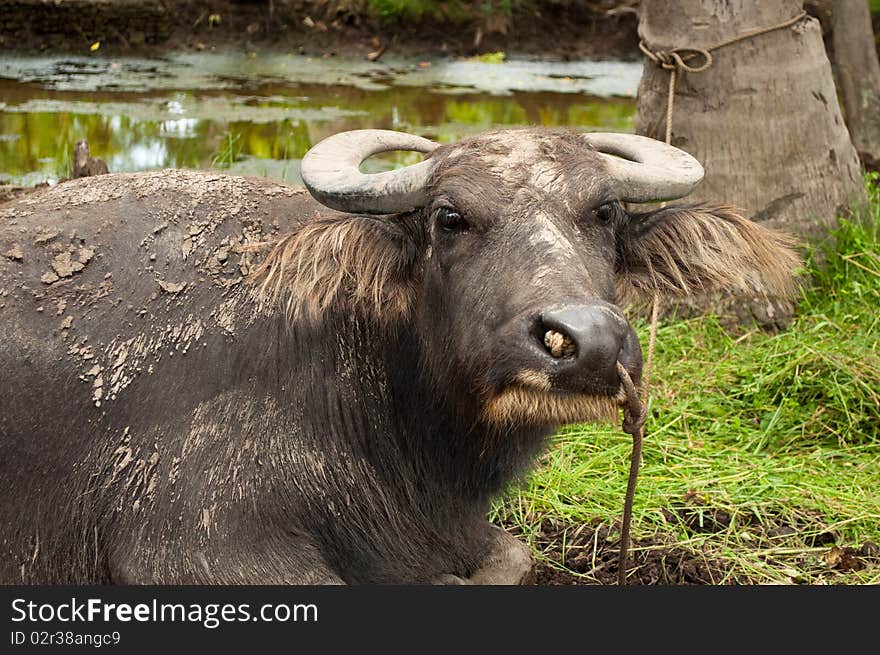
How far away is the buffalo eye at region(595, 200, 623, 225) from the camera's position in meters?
3.31

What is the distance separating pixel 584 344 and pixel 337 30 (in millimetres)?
12073

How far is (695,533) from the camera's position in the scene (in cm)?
452

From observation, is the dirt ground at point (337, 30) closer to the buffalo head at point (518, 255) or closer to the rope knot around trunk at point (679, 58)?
the rope knot around trunk at point (679, 58)

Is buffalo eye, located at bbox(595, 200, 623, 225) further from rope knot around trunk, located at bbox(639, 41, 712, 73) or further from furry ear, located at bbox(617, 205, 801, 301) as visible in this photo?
rope knot around trunk, located at bbox(639, 41, 712, 73)

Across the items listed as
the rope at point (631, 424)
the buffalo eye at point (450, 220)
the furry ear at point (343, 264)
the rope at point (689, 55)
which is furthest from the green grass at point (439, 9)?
the buffalo eye at point (450, 220)

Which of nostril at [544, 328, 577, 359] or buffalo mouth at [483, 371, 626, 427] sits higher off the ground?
nostril at [544, 328, 577, 359]

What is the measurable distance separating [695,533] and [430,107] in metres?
7.67

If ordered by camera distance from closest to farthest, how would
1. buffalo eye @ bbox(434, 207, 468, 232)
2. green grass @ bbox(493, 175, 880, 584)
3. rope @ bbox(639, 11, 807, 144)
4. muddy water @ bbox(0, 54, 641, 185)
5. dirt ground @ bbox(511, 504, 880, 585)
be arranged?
buffalo eye @ bbox(434, 207, 468, 232) → dirt ground @ bbox(511, 504, 880, 585) → green grass @ bbox(493, 175, 880, 584) → rope @ bbox(639, 11, 807, 144) → muddy water @ bbox(0, 54, 641, 185)

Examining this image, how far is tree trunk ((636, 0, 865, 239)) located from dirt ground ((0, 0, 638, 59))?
8.17 metres

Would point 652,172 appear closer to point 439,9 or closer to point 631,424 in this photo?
point 631,424

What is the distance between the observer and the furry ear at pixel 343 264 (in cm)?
338

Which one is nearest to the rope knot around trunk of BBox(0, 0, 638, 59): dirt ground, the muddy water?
the muddy water

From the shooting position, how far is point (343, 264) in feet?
11.0

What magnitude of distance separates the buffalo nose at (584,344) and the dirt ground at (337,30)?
11596 millimetres
